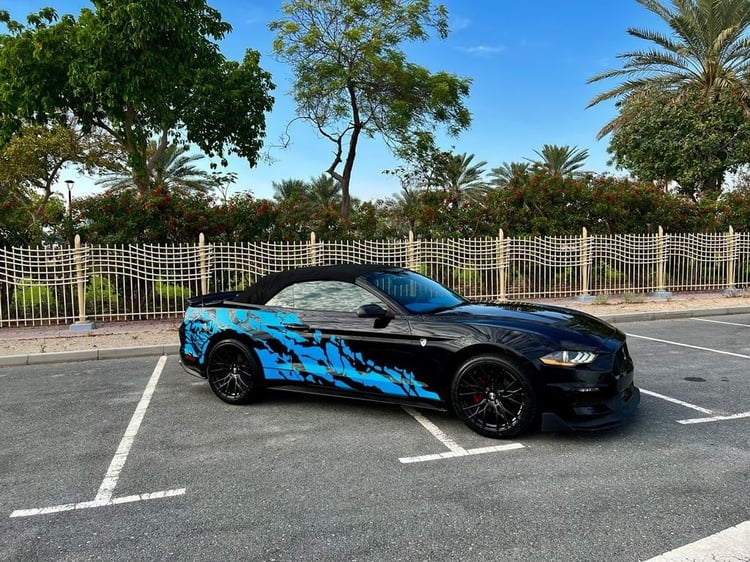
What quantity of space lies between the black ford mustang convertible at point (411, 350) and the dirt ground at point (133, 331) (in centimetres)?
412

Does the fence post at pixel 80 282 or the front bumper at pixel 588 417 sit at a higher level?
the fence post at pixel 80 282

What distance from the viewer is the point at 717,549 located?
2637 mm

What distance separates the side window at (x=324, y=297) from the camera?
493 centimetres

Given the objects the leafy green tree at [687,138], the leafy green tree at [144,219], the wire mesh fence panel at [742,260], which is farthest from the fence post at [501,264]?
the leafy green tree at [687,138]

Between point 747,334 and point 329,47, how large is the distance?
16.5 meters

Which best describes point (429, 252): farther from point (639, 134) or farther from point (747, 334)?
point (639, 134)

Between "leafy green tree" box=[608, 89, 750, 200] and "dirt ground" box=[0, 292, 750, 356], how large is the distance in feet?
30.9

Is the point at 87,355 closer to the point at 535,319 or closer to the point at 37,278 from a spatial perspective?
the point at 37,278

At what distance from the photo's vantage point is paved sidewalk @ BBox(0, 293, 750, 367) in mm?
8320

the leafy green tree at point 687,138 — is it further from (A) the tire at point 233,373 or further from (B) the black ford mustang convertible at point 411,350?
(A) the tire at point 233,373

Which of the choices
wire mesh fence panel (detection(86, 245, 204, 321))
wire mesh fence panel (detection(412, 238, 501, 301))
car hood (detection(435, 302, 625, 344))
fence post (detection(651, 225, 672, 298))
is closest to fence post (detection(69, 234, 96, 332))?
wire mesh fence panel (detection(86, 245, 204, 321))

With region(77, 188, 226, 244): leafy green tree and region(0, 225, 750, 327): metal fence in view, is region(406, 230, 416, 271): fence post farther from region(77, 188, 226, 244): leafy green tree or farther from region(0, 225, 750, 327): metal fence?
region(77, 188, 226, 244): leafy green tree

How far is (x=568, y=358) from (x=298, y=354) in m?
2.46

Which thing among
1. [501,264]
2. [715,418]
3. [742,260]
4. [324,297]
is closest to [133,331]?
[324,297]
